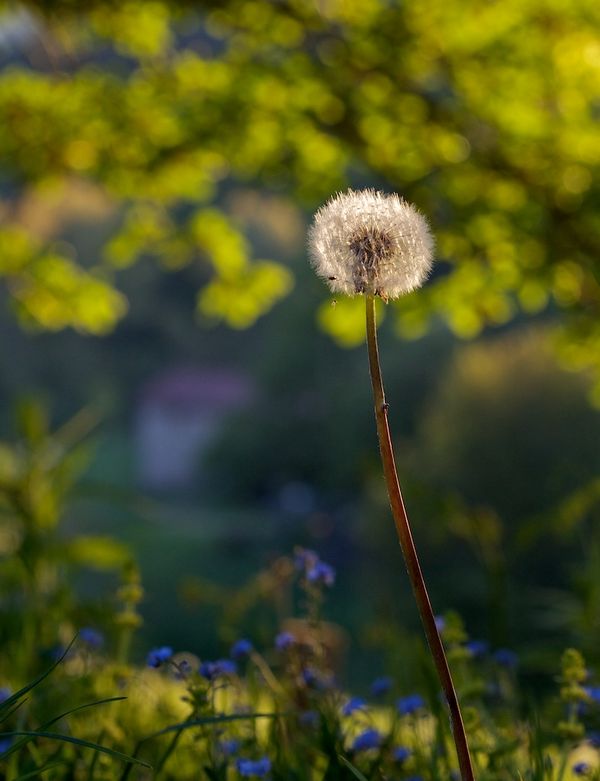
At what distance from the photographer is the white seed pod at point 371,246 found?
1378mm

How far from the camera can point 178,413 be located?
154ft

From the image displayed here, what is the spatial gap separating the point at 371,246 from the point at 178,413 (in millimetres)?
45964

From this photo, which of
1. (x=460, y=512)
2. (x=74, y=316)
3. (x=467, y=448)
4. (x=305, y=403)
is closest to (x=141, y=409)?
(x=305, y=403)

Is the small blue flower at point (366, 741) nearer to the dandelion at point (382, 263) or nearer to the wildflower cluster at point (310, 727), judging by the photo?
the wildflower cluster at point (310, 727)

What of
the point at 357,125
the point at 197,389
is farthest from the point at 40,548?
the point at 197,389

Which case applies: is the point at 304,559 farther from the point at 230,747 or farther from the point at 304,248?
the point at 304,248

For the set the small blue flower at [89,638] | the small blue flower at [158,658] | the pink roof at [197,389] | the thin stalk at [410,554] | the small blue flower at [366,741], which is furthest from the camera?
the pink roof at [197,389]

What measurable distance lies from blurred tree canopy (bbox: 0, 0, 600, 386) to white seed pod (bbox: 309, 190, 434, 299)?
4857mm

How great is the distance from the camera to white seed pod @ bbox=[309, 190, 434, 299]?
4.52 ft

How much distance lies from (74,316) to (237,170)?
5.58 ft

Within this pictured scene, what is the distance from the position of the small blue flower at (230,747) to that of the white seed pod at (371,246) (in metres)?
1.06

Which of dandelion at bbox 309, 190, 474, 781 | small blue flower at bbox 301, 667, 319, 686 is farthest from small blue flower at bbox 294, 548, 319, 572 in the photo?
dandelion at bbox 309, 190, 474, 781

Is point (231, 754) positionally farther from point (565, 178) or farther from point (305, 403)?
point (305, 403)

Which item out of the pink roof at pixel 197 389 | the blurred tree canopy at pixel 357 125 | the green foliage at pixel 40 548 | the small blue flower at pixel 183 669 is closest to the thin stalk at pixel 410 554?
the small blue flower at pixel 183 669
